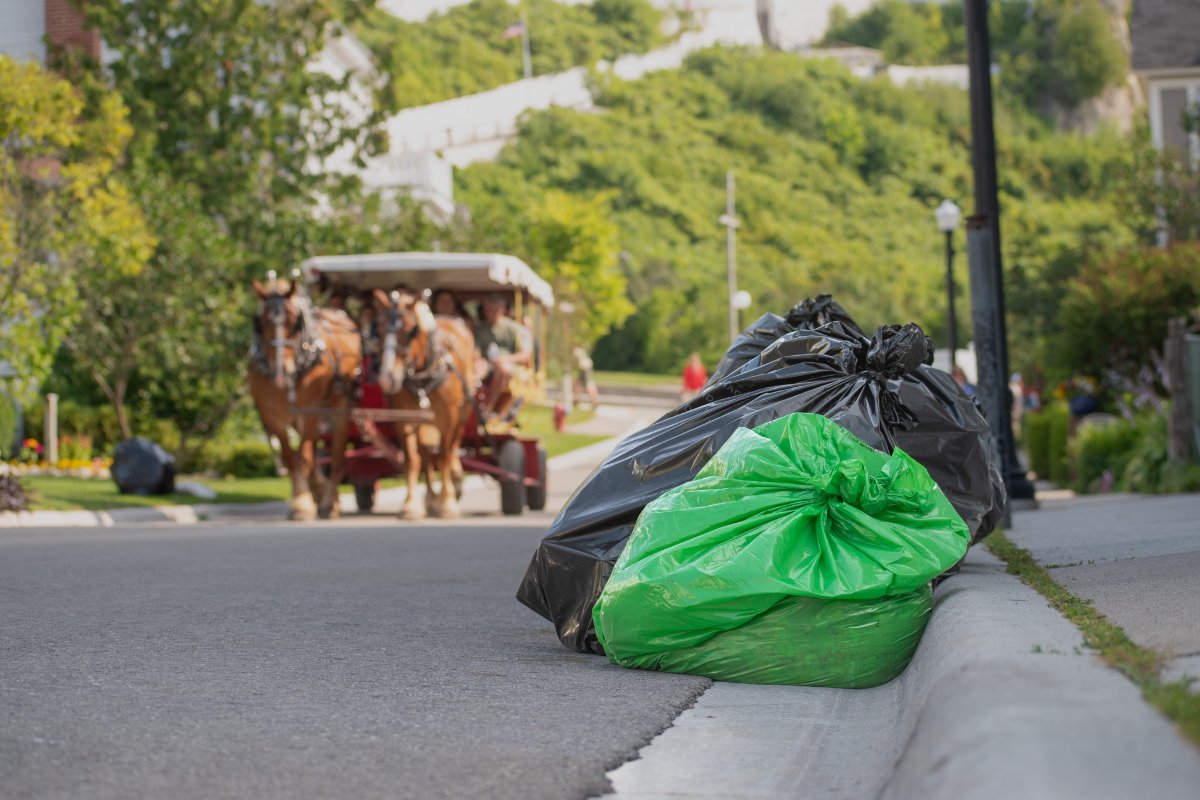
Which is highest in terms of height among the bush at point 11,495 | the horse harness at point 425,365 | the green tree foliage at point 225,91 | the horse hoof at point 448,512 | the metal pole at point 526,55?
the metal pole at point 526,55

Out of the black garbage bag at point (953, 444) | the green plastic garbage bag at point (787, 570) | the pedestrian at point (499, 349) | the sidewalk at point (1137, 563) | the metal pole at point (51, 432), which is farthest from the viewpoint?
the metal pole at point (51, 432)

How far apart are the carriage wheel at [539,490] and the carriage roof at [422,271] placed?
1.99 metres

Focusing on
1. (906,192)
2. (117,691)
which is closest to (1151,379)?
(117,691)

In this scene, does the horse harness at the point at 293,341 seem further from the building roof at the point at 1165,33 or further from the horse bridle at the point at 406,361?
the building roof at the point at 1165,33

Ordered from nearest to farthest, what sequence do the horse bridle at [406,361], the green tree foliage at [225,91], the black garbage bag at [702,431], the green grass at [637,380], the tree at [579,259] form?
the black garbage bag at [702,431], the horse bridle at [406,361], the green tree foliage at [225,91], the tree at [579,259], the green grass at [637,380]

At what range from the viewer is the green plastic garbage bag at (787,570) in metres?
5.80

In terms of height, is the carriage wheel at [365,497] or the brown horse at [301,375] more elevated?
the brown horse at [301,375]

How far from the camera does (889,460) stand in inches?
245

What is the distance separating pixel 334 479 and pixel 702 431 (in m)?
10.4

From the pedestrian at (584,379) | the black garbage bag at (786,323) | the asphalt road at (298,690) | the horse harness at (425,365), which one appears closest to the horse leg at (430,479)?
the horse harness at (425,365)

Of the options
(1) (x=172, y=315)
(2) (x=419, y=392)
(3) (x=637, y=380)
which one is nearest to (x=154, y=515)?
(2) (x=419, y=392)

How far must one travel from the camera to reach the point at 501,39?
4589 inches

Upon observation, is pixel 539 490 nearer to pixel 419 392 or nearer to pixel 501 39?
pixel 419 392

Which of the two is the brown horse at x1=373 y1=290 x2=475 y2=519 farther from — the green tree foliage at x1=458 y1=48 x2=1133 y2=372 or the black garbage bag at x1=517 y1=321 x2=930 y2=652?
the green tree foliage at x1=458 y1=48 x2=1133 y2=372
